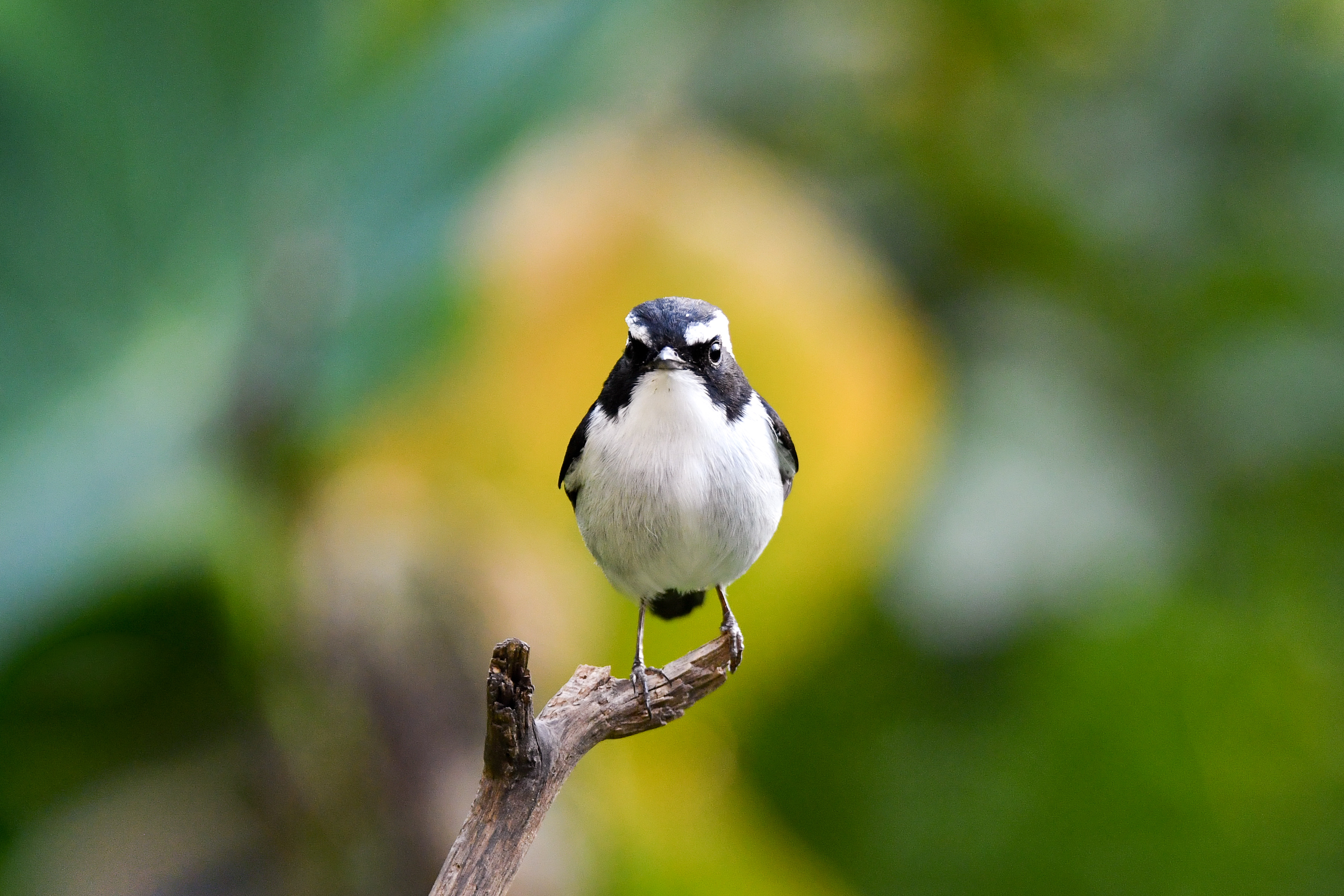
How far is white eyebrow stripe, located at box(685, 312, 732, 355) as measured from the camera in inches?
62.6

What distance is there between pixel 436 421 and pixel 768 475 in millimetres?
1195

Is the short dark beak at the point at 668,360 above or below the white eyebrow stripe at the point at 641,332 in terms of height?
below

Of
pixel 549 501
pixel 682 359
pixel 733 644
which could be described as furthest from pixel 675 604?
pixel 549 501

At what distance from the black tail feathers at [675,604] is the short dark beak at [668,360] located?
0.57m

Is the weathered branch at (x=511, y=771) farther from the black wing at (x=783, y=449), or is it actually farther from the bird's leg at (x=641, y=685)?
the black wing at (x=783, y=449)

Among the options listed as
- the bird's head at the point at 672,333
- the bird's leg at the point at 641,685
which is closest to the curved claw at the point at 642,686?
the bird's leg at the point at 641,685

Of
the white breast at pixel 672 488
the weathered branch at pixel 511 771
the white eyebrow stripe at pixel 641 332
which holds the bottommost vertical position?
the weathered branch at pixel 511 771

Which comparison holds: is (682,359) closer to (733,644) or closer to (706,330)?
(706,330)

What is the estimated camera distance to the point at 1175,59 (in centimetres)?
429

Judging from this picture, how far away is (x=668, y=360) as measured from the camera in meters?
1.57

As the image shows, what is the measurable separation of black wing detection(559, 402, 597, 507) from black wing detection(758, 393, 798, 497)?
0.30m

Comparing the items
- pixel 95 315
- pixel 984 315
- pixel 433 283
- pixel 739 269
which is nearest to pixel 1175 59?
pixel 984 315

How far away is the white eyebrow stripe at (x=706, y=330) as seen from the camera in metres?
1.59

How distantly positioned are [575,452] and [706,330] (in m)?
0.39
